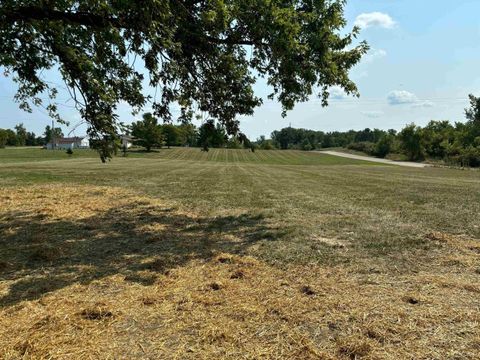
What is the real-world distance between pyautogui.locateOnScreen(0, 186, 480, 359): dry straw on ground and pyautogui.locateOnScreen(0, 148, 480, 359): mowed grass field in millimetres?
17

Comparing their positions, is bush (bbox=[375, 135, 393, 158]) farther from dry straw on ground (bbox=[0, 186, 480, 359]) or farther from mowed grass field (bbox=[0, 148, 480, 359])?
dry straw on ground (bbox=[0, 186, 480, 359])

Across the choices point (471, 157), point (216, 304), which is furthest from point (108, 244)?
point (471, 157)

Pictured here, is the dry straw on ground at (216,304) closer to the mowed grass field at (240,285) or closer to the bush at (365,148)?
the mowed grass field at (240,285)

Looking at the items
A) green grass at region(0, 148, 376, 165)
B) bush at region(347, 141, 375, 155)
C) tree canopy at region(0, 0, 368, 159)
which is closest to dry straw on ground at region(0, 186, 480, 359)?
tree canopy at region(0, 0, 368, 159)

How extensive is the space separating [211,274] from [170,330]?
161 centimetres

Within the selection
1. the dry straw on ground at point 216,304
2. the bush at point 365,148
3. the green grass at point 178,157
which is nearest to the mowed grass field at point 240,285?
the dry straw on ground at point 216,304

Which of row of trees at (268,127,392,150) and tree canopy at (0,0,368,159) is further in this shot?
row of trees at (268,127,392,150)

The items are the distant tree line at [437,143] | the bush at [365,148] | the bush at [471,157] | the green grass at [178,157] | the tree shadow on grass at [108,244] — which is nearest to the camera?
the tree shadow on grass at [108,244]

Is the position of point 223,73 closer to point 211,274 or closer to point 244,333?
point 211,274

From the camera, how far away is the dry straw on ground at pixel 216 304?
3232mm

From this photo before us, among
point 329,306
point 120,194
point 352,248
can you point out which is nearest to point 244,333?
point 329,306

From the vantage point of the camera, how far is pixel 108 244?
6.74 m

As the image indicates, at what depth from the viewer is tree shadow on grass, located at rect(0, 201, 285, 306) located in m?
5.03

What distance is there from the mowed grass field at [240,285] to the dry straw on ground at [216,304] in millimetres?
17
